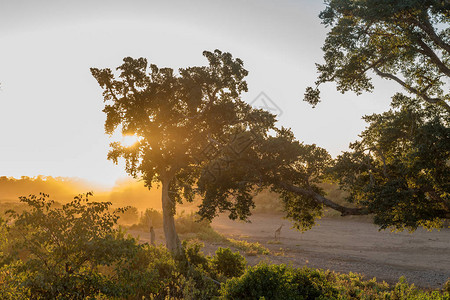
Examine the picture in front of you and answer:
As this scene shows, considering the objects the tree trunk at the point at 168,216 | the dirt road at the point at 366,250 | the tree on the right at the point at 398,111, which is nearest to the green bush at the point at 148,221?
the dirt road at the point at 366,250

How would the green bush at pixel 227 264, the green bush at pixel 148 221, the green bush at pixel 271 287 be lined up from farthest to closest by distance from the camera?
the green bush at pixel 148 221
the green bush at pixel 227 264
the green bush at pixel 271 287

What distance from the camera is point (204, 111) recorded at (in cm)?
1956

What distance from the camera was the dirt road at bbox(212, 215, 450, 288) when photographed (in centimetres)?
2119

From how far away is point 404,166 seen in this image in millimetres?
12250

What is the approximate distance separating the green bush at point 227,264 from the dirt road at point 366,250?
31.3ft

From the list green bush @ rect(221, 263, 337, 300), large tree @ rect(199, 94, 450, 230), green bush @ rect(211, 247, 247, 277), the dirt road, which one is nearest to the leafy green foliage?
large tree @ rect(199, 94, 450, 230)

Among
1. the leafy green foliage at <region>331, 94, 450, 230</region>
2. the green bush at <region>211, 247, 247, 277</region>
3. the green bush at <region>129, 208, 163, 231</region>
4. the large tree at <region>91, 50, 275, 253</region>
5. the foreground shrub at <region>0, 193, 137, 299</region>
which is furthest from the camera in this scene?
the green bush at <region>129, 208, 163, 231</region>

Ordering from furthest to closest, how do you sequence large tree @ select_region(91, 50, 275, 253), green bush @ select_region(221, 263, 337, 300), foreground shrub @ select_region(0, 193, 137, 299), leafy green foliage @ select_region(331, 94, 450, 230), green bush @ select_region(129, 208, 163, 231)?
green bush @ select_region(129, 208, 163, 231) → large tree @ select_region(91, 50, 275, 253) → leafy green foliage @ select_region(331, 94, 450, 230) → green bush @ select_region(221, 263, 337, 300) → foreground shrub @ select_region(0, 193, 137, 299)

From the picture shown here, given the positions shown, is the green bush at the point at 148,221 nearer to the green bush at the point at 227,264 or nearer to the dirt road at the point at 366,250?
the dirt road at the point at 366,250

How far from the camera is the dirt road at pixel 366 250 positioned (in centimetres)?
2119

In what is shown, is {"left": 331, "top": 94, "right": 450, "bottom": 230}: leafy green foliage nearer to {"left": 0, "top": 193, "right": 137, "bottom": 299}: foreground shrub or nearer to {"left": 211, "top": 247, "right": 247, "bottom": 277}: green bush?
{"left": 211, "top": 247, "right": 247, "bottom": 277}: green bush

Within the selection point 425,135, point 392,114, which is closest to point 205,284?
point 425,135

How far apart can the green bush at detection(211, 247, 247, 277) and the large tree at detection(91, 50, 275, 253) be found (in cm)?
408

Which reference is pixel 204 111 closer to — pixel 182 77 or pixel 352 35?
pixel 182 77
